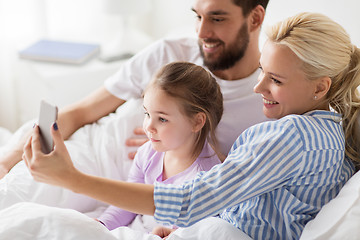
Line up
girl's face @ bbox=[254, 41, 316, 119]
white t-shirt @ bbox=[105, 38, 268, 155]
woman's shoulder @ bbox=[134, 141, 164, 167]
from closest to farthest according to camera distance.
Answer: girl's face @ bbox=[254, 41, 316, 119] < woman's shoulder @ bbox=[134, 141, 164, 167] < white t-shirt @ bbox=[105, 38, 268, 155]

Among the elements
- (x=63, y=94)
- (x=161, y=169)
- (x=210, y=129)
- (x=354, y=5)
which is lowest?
(x=63, y=94)

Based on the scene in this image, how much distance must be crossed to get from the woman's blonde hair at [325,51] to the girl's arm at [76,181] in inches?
17.8

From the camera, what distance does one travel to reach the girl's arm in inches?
40.5

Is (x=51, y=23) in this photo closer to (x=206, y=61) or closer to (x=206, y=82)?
(x=206, y=61)

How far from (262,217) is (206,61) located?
2.12ft

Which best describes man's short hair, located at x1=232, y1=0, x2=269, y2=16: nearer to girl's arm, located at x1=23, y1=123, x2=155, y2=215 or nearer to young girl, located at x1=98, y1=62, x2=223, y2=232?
young girl, located at x1=98, y1=62, x2=223, y2=232

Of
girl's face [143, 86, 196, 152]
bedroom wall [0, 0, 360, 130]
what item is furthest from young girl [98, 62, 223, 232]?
bedroom wall [0, 0, 360, 130]

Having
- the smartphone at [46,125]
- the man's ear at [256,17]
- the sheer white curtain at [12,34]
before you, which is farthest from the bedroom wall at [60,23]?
the smartphone at [46,125]

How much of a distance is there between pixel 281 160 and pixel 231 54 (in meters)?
0.68

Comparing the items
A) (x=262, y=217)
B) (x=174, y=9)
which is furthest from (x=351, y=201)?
(x=174, y=9)

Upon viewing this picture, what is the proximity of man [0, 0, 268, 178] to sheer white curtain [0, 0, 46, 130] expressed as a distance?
0.97 meters

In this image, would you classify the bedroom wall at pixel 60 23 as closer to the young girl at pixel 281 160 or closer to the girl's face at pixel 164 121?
the girl's face at pixel 164 121

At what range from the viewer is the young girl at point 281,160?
1.03 metres

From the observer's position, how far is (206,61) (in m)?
1.62
